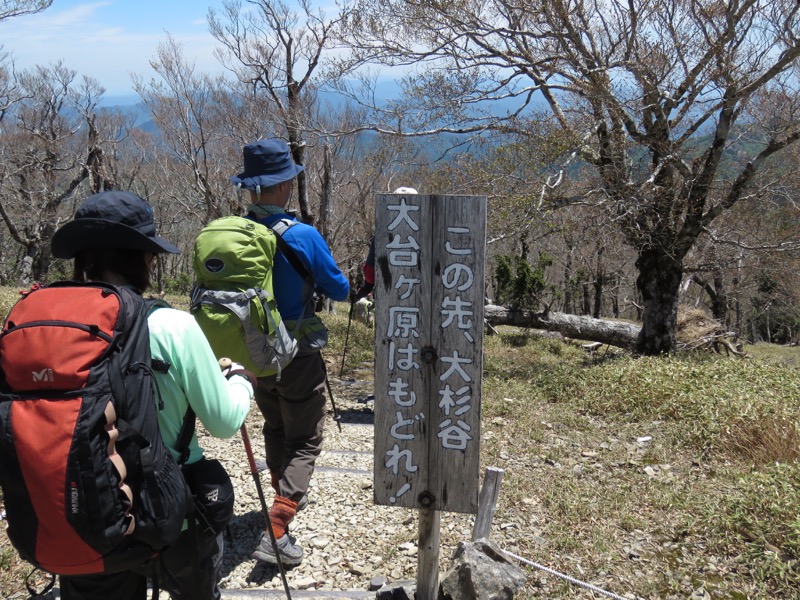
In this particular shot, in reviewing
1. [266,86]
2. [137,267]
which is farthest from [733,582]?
[266,86]

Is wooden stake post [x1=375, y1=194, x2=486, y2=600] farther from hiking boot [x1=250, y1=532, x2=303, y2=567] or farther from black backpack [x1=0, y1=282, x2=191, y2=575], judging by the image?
black backpack [x1=0, y1=282, x2=191, y2=575]

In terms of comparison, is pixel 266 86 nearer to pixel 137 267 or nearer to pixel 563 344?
pixel 563 344

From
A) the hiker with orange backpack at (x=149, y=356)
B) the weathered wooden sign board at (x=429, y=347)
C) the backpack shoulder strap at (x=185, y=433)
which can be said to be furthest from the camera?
the weathered wooden sign board at (x=429, y=347)

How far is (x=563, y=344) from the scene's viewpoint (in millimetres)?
13438

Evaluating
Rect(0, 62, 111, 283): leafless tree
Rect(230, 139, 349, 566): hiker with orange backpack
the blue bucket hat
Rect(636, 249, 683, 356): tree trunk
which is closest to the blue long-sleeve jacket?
Rect(230, 139, 349, 566): hiker with orange backpack

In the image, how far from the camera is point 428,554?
281 cm

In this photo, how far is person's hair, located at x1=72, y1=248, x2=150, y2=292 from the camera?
188cm

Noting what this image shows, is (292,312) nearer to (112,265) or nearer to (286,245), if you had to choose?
(286,245)

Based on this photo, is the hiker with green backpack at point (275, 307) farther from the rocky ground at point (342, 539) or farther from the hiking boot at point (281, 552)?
the rocky ground at point (342, 539)

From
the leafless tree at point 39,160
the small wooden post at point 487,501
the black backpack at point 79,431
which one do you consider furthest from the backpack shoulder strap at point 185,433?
the leafless tree at point 39,160

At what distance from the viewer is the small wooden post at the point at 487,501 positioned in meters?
3.15

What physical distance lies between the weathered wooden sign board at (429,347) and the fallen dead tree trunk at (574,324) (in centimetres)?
1017

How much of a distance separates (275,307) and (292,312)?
0.97 feet

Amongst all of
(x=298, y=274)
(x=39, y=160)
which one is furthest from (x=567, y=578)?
(x=39, y=160)
